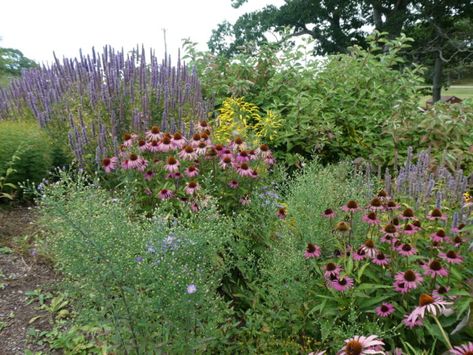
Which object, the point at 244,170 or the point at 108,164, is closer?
the point at 244,170

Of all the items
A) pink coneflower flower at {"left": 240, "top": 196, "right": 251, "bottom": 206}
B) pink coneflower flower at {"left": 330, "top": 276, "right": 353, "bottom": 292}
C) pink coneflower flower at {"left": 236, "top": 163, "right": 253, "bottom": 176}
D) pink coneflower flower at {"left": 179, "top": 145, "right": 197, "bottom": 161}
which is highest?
pink coneflower flower at {"left": 179, "top": 145, "right": 197, "bottom": 161}

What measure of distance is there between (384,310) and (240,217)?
1036 mm

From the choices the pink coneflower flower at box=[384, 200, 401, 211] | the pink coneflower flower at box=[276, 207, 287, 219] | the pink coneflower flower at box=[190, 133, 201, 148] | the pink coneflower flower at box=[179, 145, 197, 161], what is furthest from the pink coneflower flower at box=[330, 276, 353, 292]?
the pink coneflower flower at box=[190, 133, 201, 148]

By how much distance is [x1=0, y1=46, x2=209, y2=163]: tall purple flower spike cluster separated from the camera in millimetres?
4055

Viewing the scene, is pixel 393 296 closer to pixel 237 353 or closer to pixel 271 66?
pixel 237 353

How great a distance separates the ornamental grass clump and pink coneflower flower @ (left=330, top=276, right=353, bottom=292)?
3.94 ft

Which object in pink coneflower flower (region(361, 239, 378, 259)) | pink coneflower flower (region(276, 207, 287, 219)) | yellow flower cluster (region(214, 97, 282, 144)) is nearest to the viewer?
pink coneflower flower (region(361, 239, 378, 259))

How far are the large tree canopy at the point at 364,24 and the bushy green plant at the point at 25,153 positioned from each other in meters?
12.9

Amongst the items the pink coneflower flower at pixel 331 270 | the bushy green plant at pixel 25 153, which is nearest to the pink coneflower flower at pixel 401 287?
the pink coneflower flower at pixel 331 270

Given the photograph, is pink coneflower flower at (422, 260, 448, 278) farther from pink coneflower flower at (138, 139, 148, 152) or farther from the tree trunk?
the tree trunk

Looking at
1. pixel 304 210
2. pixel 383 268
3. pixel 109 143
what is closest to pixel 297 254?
pixel 383 268

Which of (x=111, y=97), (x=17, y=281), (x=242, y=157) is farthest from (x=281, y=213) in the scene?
(x=111, y=97)

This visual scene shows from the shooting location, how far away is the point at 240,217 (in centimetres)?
283

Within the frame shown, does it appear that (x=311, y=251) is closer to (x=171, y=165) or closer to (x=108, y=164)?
(x=171, y=165)
